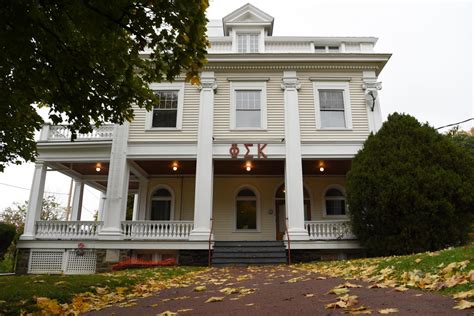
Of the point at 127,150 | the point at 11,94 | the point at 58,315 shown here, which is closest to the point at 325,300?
the point at 58,315

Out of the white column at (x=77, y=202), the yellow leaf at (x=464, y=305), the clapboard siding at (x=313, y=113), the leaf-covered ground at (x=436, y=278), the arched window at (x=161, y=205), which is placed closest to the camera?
the yellow leaf at (x=464, y=305)

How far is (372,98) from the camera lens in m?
13.7

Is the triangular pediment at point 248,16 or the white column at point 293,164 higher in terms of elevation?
the triangular pediment at point 248,16

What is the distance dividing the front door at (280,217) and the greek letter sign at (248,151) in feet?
11.1

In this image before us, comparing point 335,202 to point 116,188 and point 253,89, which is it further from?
point 116,188

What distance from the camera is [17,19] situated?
4.25m

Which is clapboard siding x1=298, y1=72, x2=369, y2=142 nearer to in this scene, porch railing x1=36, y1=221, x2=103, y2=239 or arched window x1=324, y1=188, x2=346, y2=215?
arched window x1=324, y1=188, x2=346, y2=215

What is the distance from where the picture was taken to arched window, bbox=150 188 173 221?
51.8 ft

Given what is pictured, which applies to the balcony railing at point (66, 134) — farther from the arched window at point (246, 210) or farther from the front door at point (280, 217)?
the front door at point (280, 217)

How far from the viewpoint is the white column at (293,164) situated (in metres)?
12.6

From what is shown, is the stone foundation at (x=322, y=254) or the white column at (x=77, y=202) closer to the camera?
the stone foundation at (x=322, y=254)

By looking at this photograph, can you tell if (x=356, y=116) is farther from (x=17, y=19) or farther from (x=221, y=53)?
(x=17, y=19)

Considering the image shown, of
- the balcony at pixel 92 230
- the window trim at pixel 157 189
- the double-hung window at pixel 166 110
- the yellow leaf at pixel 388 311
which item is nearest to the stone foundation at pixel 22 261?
the balcony at pixel 92 230

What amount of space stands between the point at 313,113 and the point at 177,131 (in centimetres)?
544
